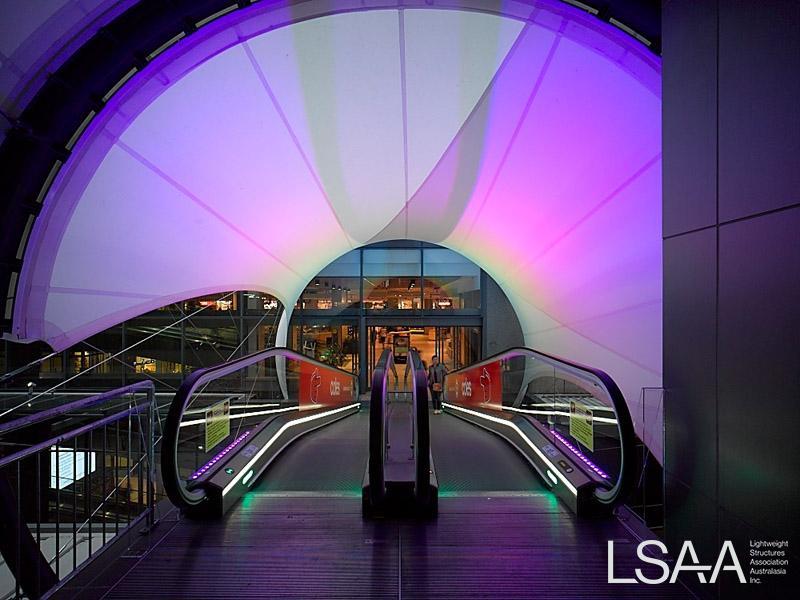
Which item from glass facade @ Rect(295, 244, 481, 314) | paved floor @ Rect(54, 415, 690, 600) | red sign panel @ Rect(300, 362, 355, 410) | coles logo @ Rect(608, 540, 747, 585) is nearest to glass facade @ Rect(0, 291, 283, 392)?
glass facade @ Rect(295, 244, 481, 314)

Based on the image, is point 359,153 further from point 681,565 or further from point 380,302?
point 380,302

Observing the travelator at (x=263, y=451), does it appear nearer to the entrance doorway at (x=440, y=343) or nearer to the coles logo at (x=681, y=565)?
the coles logo at (x=681, y=565)

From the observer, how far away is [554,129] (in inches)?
247

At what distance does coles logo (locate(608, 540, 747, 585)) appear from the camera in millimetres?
2088

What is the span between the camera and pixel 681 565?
2.42 m

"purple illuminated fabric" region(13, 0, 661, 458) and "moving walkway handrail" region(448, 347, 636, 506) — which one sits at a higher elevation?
"purple illuminated fabric" region(13, 0, 661, 458)

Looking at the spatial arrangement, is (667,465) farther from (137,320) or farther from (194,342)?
(137,320)

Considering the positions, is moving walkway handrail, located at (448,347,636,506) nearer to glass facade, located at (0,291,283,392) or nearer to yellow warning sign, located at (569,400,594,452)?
yellow warning sign, located at (569,400,594,452)

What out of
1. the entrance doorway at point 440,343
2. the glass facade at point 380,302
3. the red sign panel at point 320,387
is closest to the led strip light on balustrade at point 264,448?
the red sign panel at point 320,387

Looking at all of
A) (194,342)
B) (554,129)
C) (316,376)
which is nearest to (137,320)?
(194,342)

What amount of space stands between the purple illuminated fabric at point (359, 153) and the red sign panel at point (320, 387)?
2.62 meters

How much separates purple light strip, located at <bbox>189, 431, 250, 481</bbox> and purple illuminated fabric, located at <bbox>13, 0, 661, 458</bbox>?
8.46 feet

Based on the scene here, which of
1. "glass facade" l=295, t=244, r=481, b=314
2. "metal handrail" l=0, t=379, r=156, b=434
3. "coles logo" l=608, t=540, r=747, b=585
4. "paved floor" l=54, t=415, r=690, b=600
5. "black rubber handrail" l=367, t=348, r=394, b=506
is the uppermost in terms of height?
"glass facade" l=295, t=244, r=481, b=314

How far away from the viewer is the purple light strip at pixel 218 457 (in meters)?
3.43
